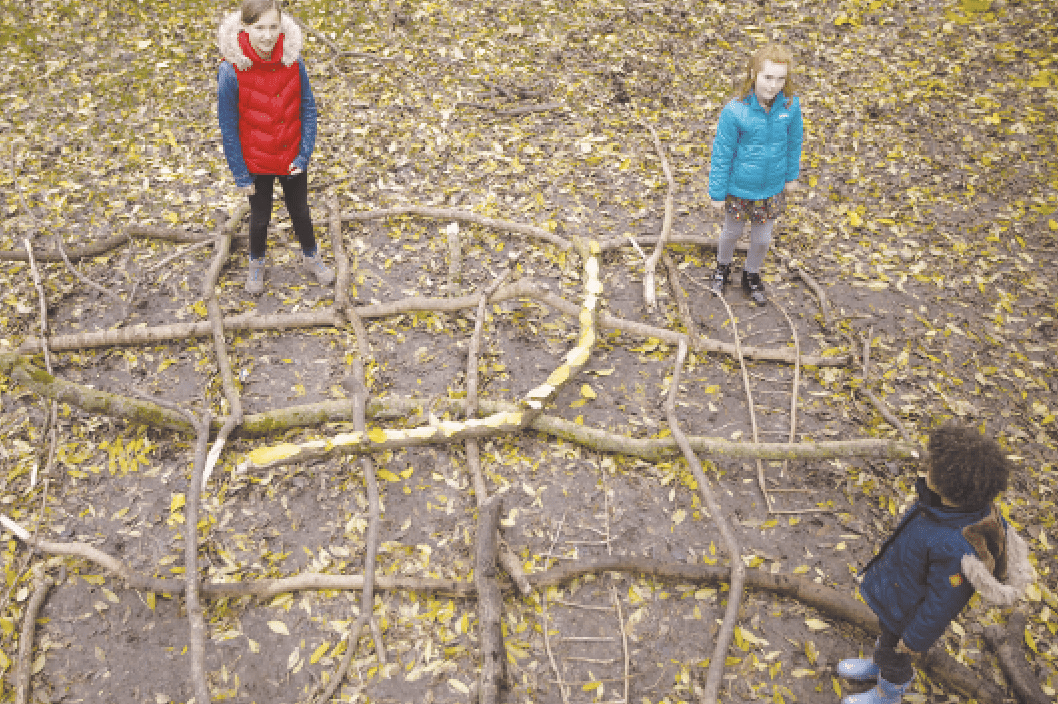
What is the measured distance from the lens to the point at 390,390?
471cm

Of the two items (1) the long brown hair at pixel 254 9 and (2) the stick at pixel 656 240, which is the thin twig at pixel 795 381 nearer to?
(2) the stick at pixel 656 240

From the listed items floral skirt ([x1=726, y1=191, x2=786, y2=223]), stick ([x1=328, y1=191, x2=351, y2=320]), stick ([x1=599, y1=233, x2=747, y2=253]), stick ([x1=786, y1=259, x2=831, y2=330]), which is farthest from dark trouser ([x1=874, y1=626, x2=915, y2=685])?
stick ([x1=328, y1=191, x2=351, y2=320])

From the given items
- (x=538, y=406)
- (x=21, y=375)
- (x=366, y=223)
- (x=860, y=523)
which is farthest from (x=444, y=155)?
(x=860, y=523)

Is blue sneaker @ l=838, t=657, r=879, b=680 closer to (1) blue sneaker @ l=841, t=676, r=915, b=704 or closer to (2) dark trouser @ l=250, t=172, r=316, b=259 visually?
(1) blue sneaker @ l=841, t=676, r=915, b=704

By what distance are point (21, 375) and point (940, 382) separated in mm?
6641

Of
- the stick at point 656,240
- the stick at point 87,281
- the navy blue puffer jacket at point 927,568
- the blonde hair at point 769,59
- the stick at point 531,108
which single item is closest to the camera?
the navy blue puffer jacket at point 927,568

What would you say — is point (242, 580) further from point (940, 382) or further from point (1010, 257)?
point (1010, 257)

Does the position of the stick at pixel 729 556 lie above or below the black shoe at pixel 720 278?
below

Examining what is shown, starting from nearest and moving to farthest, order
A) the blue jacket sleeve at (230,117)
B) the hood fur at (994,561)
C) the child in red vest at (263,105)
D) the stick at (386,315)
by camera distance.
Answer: the hood fur at (994,561) → the child in red vest at (263,105) → the blue jacket sleeve at (230,117) → the stick at (386,315)

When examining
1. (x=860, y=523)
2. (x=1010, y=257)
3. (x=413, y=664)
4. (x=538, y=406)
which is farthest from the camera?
(x=1010, y=257)

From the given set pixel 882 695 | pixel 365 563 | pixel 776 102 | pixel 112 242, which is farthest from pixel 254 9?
pixel 882 695

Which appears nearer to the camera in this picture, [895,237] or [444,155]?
[895,237]

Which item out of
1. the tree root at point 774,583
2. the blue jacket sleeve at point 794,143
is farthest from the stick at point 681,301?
the tree root at point 774,583

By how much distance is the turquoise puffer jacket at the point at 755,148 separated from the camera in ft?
14.9
